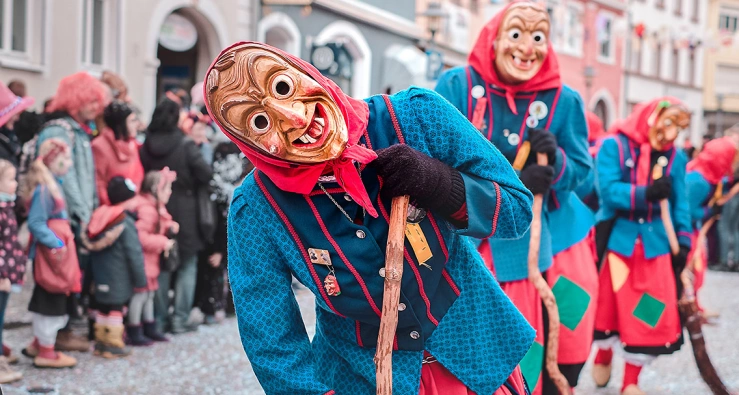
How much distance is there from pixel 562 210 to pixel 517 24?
3.00 feet

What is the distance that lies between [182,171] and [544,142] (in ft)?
13.5

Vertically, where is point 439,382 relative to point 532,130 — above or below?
below

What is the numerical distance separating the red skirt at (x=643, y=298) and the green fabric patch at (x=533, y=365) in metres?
1.92

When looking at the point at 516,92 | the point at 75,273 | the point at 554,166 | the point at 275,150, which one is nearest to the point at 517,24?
the point at 516,92

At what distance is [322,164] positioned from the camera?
6.95ft

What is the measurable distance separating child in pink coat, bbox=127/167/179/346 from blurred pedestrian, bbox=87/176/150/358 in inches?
6.2

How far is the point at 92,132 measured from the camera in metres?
7.07

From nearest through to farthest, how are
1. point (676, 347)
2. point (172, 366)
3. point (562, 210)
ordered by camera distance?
1. point (562, 210)
2. point (676, 347)
3. point (172, 366)

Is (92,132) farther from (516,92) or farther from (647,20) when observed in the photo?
(647,20)

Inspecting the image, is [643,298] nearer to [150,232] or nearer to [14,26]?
[150,232]

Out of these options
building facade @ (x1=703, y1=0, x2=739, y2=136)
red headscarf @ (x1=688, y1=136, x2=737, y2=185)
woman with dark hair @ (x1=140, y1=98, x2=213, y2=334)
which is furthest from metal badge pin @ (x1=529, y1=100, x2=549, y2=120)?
building facade @ (x1=703, y1=0, x2=739, y2=136)

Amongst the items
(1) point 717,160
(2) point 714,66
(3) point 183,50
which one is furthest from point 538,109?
(2) point 714,66

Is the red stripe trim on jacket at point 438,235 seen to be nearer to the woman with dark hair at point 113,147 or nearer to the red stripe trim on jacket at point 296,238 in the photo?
the red stripe trim on jacket at point 296,238

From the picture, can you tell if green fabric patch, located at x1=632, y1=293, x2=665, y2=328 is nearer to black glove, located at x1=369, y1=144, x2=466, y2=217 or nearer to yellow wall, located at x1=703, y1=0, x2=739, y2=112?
black glove, located at x1=369, y1=144, x2=466, y2=217
